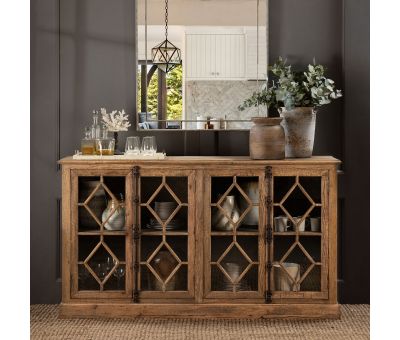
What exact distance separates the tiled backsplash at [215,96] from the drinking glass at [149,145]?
339mm

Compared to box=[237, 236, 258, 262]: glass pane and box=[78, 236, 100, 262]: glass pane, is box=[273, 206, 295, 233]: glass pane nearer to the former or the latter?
box=[237, 236, 258, 262]: glass pane

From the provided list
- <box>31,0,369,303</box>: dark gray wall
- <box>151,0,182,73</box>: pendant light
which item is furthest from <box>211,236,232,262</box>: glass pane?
<box>151,0,182,73</box>: pendant light

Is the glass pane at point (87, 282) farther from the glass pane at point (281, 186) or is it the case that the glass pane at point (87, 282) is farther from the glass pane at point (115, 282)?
the glass pane at point (281, 186)

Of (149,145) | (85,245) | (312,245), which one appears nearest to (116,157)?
(149,145)

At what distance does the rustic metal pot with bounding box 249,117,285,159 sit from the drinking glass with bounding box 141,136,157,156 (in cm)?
60

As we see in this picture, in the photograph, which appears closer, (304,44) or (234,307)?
(234,307)

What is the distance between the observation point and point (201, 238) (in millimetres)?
3602

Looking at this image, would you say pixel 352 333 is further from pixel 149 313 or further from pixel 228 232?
pixel 149 313

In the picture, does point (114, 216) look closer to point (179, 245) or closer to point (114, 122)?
point (179, 245)

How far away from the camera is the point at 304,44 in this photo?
3961 millimetres

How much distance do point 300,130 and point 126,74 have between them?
1.18m

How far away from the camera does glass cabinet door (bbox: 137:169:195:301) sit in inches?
142
